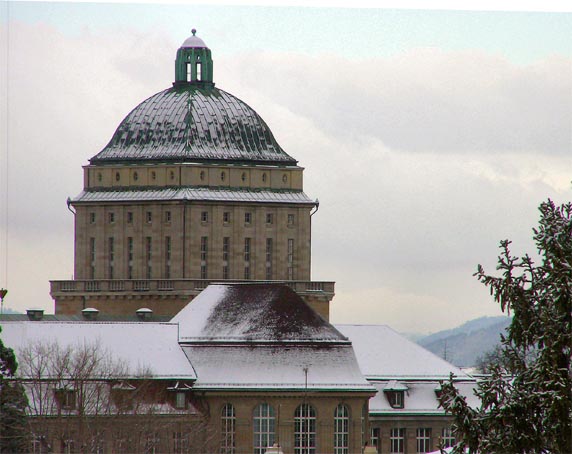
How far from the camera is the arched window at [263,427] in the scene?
112 metres

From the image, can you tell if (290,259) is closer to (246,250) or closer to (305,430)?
(246,250)

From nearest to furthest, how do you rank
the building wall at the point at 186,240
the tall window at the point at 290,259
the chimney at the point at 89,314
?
the chimney at the point at 89,314 < the building wall at the point at 186,240 < the tall window at the point at 290,259

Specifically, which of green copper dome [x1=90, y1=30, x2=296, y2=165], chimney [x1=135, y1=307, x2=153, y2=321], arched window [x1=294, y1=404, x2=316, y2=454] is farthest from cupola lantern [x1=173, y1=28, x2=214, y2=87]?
arched window [x1=294, y1=404, x2=316, y2=454]

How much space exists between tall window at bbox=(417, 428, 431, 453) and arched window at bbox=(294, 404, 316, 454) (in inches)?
348

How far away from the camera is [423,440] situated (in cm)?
12300

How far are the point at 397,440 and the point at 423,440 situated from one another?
1.32 meters

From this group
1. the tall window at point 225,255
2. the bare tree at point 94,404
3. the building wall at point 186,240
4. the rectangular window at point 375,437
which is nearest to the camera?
the bare tree at point 94,404

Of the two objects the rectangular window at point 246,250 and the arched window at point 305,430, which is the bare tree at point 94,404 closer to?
the arched window at point 305,430

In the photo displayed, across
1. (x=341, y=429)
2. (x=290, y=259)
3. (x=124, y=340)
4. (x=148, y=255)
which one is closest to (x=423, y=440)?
(x=341, y=429)

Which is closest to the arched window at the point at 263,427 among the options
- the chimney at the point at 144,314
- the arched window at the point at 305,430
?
the arched window at the point at 305,430

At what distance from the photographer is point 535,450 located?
46656 millimetres

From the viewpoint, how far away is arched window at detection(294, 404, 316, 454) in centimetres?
11369

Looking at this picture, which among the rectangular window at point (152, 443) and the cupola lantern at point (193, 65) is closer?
the rectangular window at point (152, 443)

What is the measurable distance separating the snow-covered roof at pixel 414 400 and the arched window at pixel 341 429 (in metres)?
7.82
